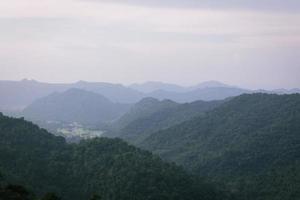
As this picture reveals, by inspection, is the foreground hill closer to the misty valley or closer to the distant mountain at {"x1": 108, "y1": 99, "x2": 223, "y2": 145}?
the misty valley

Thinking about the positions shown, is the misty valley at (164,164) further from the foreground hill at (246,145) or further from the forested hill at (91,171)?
the foreground hill at (246,145)

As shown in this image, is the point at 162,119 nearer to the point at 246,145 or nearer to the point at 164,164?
the point at 246,145

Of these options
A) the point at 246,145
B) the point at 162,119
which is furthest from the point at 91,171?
the point at 162,119

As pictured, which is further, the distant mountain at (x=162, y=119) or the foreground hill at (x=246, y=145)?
the distant mountain at (x=162, y=119)

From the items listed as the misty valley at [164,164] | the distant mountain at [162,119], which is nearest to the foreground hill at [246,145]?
the misty valley at [164,164]

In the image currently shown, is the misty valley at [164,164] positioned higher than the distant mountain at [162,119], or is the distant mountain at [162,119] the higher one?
the distant mountain at [162,119]
